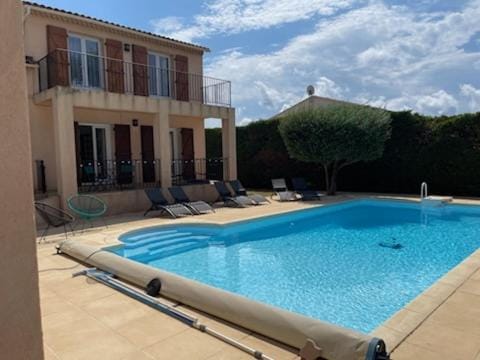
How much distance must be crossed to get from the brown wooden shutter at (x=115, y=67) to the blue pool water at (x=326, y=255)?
26.8 ft

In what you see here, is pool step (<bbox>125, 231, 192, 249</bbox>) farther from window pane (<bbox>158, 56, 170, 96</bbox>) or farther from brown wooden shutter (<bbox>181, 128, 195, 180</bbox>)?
window pane (<bbox>158, 56, 170, 96</bbox>)

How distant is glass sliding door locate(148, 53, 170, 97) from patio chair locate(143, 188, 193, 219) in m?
6.10

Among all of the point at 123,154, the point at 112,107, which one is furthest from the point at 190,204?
the point at 123,154

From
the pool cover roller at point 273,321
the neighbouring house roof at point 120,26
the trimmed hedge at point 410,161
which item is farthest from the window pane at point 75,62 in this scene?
the pool cover roller at point 273,321

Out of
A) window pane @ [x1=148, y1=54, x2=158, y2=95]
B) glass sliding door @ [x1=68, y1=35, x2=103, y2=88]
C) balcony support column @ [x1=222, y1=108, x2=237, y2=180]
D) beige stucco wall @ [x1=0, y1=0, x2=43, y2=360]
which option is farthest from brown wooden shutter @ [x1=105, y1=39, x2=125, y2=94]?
beige stucco wall @ [x1=0, y1=0, x2=43, y2=360]

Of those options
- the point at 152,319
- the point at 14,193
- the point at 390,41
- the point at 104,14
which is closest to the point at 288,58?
the point at 390,41

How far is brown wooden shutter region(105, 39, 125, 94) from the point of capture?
657 inches

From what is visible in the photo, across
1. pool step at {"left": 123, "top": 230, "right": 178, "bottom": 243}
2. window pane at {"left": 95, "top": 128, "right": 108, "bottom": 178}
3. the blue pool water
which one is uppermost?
window pane at {"left": 95, "top": 128, "right": 108, "bottom": 178}

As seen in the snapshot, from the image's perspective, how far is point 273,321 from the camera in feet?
14.4

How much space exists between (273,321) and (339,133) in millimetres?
14575

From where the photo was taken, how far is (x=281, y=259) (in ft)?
31.7

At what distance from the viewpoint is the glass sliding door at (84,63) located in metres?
15.8

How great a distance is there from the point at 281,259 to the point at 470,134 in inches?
526

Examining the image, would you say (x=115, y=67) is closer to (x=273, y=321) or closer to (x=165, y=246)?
(x=165, y=246)
